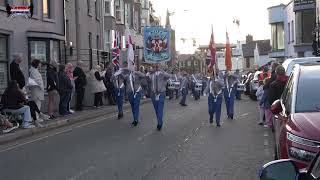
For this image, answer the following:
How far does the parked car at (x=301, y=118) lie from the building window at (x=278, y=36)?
48.5m

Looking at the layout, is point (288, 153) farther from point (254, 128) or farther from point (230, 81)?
point (230, 81)

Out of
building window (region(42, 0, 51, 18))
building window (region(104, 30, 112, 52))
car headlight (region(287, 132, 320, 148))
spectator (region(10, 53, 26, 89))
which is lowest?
car headlight (region(287, 132, 320, 148))

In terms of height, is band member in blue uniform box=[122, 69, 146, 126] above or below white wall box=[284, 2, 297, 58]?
below

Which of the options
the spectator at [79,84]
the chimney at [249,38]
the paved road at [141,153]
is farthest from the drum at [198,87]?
the chimney at [249,38]

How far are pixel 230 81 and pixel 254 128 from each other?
289 centimetres

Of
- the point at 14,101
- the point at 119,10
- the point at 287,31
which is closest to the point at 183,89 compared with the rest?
the point at 14,101

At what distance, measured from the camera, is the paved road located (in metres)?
9.22

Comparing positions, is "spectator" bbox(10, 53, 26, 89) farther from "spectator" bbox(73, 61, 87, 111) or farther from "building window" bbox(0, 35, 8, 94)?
"spectator" bbox(73, 61, 87, 111)

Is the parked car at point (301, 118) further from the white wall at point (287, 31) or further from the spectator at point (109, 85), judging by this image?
the white wall at point (287, 31)

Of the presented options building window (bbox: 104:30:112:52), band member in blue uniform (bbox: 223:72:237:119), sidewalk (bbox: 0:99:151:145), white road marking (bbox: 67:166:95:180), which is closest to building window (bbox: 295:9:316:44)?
building window (bbox: 104:30:112:52)

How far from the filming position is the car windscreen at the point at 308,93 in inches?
281

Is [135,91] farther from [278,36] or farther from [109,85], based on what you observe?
[278,36]

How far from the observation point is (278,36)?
56656 millimetres

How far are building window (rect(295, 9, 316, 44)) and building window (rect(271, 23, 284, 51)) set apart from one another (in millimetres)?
10879
